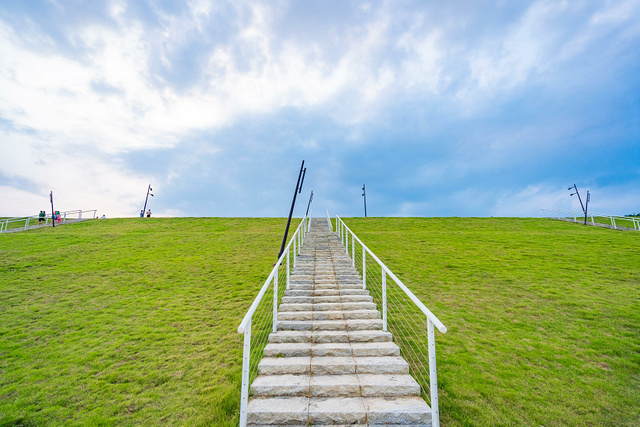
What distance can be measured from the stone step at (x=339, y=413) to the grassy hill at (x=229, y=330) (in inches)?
17.0

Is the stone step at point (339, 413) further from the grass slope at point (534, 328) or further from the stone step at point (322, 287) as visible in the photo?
the stone step at point (322, 287)

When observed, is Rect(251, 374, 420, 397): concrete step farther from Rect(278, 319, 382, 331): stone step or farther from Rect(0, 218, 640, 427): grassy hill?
Rect(278, 319, 382, 331): stone step

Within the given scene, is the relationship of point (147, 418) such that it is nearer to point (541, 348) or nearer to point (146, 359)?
point (146, 359)

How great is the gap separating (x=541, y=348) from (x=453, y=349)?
1.61m

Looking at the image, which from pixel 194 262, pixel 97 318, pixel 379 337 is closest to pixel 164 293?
pixel 97 318

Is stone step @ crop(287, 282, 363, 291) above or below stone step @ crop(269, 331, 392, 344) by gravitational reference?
above

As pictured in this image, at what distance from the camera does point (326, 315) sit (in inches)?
217

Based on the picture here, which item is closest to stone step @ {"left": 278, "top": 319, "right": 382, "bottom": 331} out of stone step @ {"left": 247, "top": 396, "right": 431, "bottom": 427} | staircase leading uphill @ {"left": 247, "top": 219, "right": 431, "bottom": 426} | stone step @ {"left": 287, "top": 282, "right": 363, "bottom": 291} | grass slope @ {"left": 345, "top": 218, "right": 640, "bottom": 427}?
staircase leading uphill @ {"left": 247, "top": 219, "right": 431, "bottom": 426}

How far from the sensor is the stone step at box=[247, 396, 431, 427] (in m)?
3.19

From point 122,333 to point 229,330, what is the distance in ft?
7.26

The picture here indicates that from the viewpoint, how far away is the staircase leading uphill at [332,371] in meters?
3.23

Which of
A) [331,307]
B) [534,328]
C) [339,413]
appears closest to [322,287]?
[331,307]

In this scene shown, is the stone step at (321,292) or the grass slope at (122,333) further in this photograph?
the stone step at (321,292)

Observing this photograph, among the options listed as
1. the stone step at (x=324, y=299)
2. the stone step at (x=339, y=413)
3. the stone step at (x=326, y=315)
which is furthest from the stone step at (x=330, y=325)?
the stone step at (x=339, y=413)
